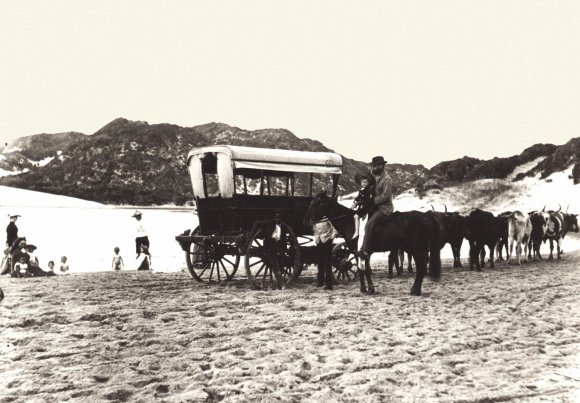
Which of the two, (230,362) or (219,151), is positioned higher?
(219,151)

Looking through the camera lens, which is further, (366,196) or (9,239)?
(9,239)

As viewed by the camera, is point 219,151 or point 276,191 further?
point 276,191

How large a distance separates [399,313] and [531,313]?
81.0 inches

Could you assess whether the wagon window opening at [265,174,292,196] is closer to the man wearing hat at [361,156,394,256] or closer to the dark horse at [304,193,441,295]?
the man wearing hat at [361,156,394,256]

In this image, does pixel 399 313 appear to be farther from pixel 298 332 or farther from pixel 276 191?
pixel 276 191

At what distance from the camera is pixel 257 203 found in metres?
12.3

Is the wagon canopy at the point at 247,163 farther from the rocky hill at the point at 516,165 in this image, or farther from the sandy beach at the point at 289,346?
the rocky hill at the point at 516,165

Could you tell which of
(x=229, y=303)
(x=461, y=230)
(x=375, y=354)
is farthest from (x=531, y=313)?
(x=461, y=230)

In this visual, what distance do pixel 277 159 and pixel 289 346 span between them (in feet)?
20.2

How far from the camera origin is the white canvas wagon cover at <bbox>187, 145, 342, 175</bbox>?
11.9 metres

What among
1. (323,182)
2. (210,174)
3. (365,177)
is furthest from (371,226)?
(323,182)

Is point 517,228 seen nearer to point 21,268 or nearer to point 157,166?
point 21,268

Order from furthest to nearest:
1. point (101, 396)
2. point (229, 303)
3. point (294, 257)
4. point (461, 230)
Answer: point (461, 230), point (294, 257), point (229, 303), point (101, 396)

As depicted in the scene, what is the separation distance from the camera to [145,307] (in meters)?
9.54
